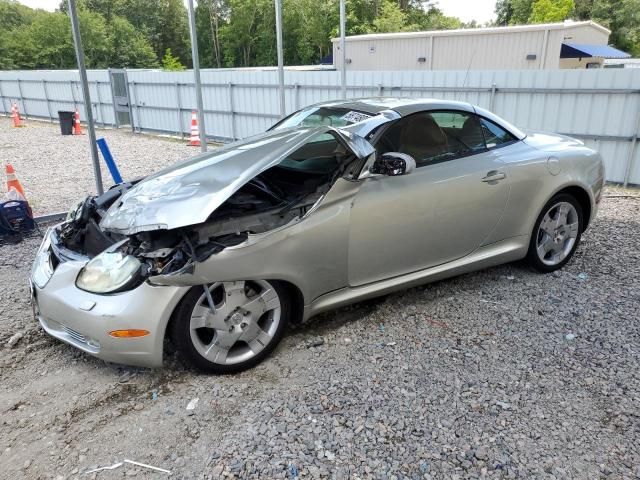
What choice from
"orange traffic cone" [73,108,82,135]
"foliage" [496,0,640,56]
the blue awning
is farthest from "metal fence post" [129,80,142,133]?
"foliage" [496,0,640,56]

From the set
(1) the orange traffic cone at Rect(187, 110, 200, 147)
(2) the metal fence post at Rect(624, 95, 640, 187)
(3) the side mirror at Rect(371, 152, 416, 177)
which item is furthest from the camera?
(1) the orange traffic cone at Rect(187, 110, 200, 147)

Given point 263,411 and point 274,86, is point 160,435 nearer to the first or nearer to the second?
point 263,411

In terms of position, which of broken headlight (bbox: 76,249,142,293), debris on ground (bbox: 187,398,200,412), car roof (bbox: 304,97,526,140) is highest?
car roof (bbox: 304,97,526,140)

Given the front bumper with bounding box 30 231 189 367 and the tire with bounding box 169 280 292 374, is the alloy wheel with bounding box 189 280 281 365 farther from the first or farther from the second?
the front bumper with bounding box 30 231 189 367

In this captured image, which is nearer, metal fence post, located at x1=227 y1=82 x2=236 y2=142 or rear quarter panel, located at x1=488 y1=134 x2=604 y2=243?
rear quarter panel, located at x1=488 y1=134 x2=604 y2=243

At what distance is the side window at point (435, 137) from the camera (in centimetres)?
373

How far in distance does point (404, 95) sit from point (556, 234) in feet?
22.3

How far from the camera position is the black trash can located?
650 inches

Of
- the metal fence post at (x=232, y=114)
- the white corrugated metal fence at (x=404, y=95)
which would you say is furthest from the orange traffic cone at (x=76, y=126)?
the metal fence post at (x=232, y=114)

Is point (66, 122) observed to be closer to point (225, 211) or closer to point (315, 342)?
point (225, 211)

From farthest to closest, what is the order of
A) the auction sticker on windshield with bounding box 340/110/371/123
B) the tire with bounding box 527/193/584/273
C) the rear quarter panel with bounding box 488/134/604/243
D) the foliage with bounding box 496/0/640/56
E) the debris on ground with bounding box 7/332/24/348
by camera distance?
the foliage with bounding box 496/0/640/56, the tire with bounding box 527/193/584/273, the rear quarter panel with bounding box 488/134/604/243, the auction sticker on windshield with bounding box 340/110/371/123, the debris on ground with bounding box 7/332/24/348

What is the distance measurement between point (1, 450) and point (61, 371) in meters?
0.71

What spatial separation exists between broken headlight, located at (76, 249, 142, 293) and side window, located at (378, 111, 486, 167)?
6.03ft

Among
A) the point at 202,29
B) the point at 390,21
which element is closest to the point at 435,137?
the point at 390,21
